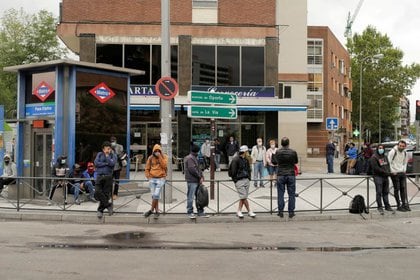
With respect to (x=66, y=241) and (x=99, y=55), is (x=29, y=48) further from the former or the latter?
(x=66, y=241)

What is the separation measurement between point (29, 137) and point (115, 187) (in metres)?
3.11

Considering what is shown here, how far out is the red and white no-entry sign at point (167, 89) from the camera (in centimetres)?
1383

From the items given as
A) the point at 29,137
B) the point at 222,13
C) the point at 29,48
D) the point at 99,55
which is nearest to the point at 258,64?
the point at 222,13

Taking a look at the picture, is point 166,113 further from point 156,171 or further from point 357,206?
point 357,206

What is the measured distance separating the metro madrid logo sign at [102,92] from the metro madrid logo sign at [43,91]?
112cm

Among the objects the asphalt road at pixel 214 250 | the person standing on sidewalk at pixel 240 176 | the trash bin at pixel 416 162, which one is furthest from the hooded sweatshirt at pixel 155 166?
the trash bin at pixel 416 162

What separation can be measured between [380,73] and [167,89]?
6860 centimetres

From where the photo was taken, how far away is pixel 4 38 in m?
49.4

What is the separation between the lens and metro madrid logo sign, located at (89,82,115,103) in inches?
595

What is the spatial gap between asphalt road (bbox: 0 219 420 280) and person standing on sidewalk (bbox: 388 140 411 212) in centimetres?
105

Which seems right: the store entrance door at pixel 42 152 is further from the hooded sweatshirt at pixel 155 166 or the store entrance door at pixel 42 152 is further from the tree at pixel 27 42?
the tree at pixel 27 42

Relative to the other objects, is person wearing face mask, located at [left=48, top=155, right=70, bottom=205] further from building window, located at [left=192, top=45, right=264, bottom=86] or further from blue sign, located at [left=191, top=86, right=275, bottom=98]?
building window, located at [left=192, top=45, right=264, bottom=86]

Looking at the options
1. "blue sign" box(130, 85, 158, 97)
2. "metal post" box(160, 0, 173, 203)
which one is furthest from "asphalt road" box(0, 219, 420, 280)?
"blue sign" box(130, 85, 158, 97)

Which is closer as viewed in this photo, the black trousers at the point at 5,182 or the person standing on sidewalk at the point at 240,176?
the person standing on sidewalk at the point at 240,176
